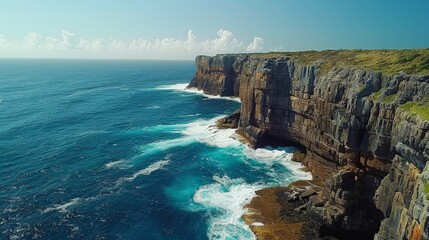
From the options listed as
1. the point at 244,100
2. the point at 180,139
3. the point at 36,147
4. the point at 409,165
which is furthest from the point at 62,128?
the point at 409,165

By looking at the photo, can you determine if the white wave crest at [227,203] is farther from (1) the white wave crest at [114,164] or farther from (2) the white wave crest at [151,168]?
(1) the white wave crest at [114,164]

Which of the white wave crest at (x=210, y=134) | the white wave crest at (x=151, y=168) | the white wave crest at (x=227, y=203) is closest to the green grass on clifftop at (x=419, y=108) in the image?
the white wave crest at (x=227, y=203)

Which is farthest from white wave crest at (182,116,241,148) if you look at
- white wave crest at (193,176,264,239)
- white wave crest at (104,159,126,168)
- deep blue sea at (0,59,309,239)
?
white wave crest at (104,159,126,168)

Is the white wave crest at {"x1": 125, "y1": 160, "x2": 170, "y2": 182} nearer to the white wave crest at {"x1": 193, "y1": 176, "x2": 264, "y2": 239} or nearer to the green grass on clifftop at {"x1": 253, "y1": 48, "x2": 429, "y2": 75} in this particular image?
the white wave crest at {"x1": 193, "y1": 176, "x2": 264, "y2": 239}

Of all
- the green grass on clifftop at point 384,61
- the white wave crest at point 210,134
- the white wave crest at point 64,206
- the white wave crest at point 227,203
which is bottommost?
the white wave crest at point 64,206

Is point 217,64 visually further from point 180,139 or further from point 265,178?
point 265,178
